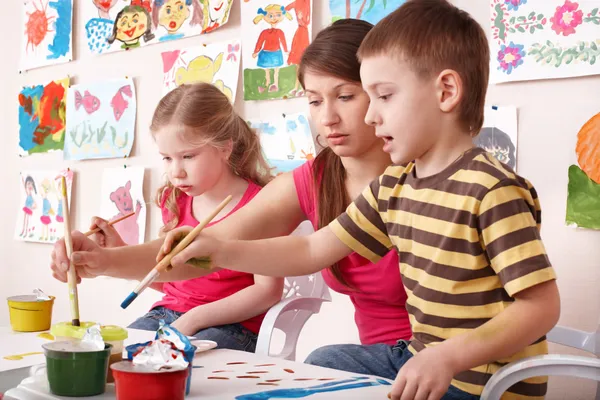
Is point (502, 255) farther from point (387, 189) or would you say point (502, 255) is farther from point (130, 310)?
point (130, 310)

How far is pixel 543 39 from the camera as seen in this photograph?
1413 millimetres

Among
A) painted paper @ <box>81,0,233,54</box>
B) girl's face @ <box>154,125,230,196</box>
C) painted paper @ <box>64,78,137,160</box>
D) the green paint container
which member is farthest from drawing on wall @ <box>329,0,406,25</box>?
the green paint container

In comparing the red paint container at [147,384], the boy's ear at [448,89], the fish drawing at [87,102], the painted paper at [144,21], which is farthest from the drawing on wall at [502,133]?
the fish drawing at [87,102]

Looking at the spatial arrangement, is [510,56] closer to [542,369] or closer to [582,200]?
[582,200]

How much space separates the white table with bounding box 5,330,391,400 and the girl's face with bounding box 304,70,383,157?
43 cm

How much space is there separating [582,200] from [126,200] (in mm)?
1484

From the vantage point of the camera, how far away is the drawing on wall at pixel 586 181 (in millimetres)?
1342

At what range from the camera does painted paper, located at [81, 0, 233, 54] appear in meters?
2.06

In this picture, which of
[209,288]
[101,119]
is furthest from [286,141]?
[101,119]

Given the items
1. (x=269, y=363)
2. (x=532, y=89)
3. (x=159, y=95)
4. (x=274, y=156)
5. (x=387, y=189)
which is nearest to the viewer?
(x=269, y=363)

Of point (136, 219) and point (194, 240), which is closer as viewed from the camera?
point (194, 240)

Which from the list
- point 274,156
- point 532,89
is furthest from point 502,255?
point 274,156

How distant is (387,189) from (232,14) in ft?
3.88

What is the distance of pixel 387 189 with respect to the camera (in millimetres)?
1010
